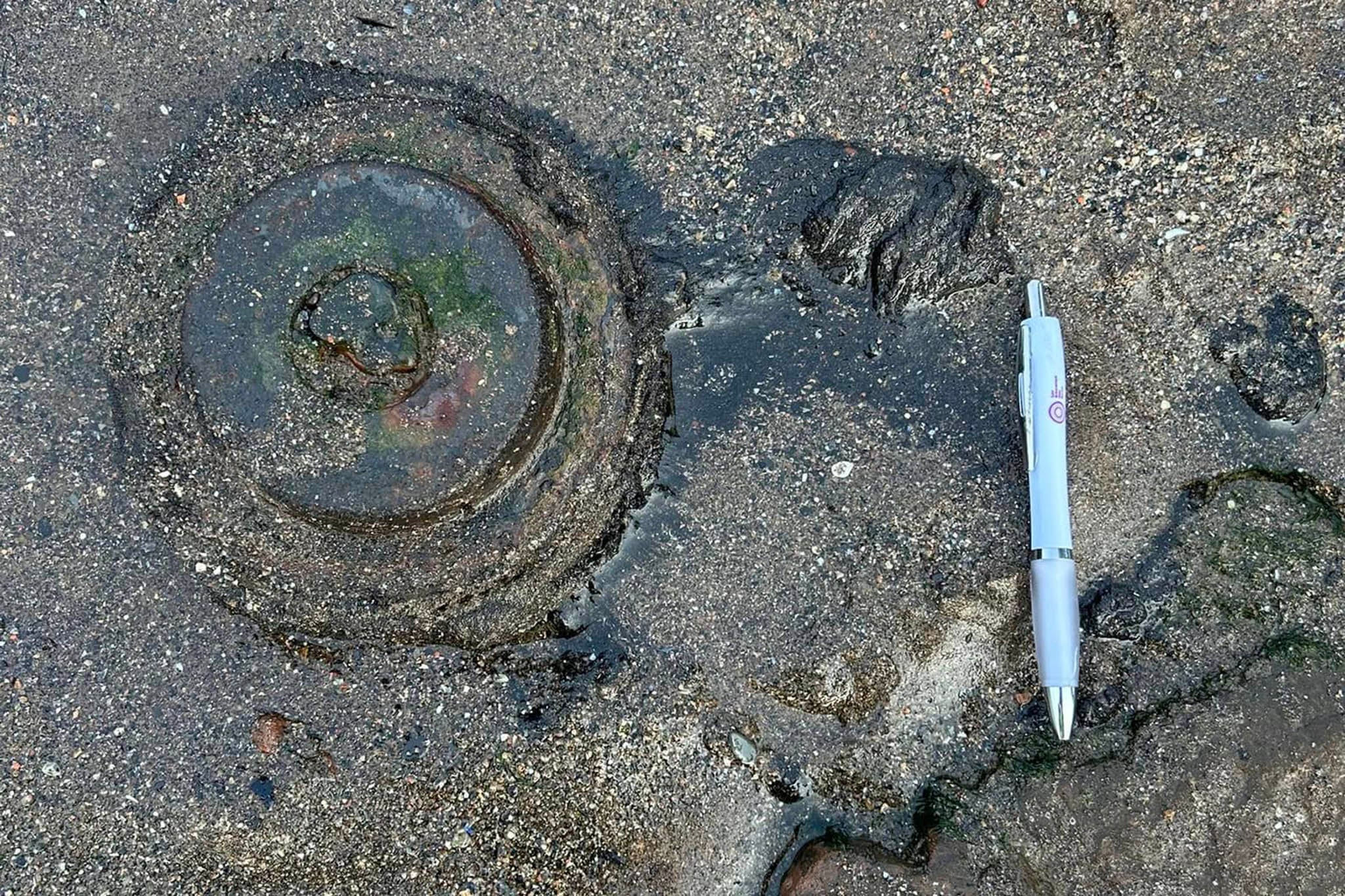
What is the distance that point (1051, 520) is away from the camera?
275cm

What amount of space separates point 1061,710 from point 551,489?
6.36ft

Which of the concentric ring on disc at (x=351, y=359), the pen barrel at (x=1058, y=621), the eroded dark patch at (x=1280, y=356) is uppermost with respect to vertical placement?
the concentric ring on disc at (x=351, y=359)

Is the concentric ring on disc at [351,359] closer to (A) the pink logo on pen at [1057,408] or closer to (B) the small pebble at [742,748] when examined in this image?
(B) the small pebble at [742,748]

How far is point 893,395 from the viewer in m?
2.91

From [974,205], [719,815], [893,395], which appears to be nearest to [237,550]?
[719,815]

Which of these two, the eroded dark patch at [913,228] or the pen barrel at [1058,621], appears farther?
the eroded dark patch at [913,228]

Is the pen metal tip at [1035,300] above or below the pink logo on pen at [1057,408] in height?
above

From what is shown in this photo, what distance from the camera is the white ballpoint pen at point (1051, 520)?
2.73 meters

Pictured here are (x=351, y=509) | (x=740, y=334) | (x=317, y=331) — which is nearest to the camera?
(x=317, y=331)

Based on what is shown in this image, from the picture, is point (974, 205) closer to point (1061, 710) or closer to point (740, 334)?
point (740, 334)

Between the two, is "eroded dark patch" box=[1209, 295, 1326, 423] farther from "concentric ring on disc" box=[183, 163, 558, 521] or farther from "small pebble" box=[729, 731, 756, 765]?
"concentric ring on disc" box=[183, 163, 558, 521]

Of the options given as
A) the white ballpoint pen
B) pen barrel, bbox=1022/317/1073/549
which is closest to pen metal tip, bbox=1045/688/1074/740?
the white ballpoint pen

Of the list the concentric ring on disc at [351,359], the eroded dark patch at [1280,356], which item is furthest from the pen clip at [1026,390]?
the concentric ring on disc at [351,359]

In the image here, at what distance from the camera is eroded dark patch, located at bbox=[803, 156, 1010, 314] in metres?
2.87
